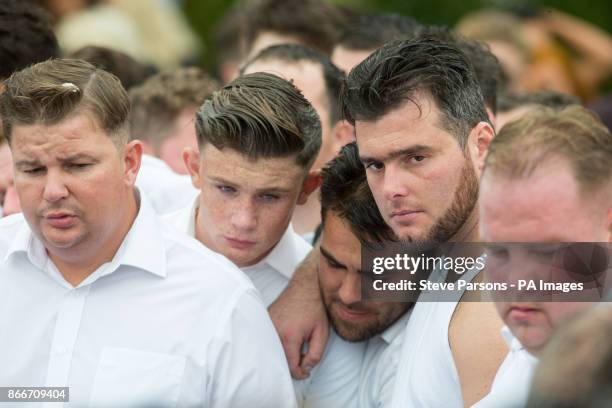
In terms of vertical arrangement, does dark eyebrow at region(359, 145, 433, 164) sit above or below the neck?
above

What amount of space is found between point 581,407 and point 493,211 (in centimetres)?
106

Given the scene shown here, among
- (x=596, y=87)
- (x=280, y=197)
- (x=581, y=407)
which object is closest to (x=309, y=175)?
(x=280, y=197)

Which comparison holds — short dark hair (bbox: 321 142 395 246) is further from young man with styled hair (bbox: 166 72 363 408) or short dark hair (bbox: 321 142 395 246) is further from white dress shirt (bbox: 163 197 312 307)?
white dress shirt (bbox: 163 197 312 307)

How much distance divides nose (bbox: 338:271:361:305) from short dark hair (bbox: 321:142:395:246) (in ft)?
0.45

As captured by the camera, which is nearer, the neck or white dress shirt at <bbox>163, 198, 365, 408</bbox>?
the neck

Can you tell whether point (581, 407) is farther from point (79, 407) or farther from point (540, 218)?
point (79, 407)

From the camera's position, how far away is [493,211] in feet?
9.62

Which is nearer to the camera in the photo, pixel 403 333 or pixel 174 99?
pixel 403 333

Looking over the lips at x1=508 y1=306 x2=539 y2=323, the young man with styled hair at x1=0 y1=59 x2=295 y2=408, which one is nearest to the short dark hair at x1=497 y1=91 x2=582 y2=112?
the young man with styled hair at x1=0 y1=59 x2=295 y2=408

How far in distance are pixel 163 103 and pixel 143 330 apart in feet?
8.05

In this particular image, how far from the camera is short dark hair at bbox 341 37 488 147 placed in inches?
150

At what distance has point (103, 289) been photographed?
3.77 m

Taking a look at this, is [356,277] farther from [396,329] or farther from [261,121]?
[261,121]

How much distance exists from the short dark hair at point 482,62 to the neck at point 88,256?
75.5 inches
